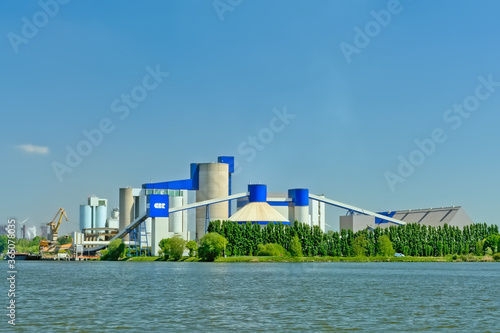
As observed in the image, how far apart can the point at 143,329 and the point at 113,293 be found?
20710 millimetres

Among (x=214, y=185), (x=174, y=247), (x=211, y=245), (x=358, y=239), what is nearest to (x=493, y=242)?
(x=358, y=239)

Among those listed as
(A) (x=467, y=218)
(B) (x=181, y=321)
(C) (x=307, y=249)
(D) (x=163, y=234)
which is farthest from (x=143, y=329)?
(A) (x=467, y=218)

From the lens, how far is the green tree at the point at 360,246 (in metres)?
139

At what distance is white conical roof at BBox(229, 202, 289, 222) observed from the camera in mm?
158375

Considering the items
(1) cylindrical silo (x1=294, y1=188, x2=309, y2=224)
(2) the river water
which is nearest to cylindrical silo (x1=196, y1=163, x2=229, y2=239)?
(1) cylindrical silo (x1=294, y1=188, x2=309, y2=224)

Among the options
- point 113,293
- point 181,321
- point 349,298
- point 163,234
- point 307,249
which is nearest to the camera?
point 181,321

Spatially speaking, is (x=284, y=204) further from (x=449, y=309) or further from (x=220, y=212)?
(x=449, y=309)

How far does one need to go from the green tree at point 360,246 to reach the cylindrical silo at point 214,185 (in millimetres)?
45907

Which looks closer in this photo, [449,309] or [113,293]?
[449,309]

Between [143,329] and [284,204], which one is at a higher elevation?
[284,204]

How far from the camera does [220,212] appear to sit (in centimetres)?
17750

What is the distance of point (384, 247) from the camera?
464 feet

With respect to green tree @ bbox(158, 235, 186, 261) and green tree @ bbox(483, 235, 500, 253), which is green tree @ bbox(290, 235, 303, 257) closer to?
green tree @ bbox(158, 235, 186, 261)

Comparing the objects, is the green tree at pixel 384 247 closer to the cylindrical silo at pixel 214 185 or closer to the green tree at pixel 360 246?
the green tree at pixel 360 246
